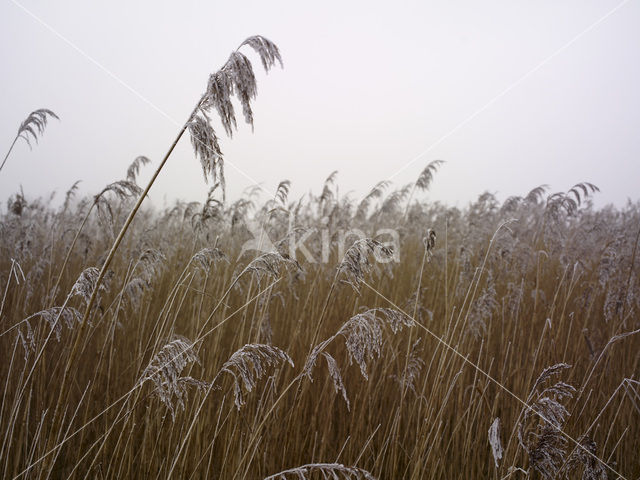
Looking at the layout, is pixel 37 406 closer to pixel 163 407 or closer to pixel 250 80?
pixel 163 407

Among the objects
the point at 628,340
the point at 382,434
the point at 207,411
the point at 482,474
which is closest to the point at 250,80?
the point at 207,411

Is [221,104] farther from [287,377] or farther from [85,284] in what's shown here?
[287,377]

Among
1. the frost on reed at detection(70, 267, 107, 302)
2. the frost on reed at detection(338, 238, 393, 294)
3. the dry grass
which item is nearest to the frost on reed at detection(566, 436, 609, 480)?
the dry grass

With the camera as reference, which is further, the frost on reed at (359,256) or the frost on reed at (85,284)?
the frost on reed at (359,256)

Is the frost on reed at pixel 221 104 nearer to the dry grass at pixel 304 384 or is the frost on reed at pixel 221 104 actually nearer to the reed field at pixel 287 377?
the reed field at pixel 287 377

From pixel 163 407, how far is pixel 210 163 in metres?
1.59

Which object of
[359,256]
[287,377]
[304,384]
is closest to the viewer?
[359,256]

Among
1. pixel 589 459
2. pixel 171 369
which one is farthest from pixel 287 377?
pixel 589 459

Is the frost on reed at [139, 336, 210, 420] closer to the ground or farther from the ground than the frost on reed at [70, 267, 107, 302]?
closer to the ground

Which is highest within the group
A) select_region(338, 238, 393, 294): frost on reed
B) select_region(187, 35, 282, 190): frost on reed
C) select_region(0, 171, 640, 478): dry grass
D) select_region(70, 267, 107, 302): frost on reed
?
select_region(187, 35, 282, 190): frost on reed

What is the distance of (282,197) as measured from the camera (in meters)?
3.21

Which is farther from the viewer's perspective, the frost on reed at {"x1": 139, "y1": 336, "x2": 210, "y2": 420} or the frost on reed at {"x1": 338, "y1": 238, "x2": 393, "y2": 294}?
the frost on reed at {"x1": 338, "y1": 238, "x2": 393, "y2": 294}

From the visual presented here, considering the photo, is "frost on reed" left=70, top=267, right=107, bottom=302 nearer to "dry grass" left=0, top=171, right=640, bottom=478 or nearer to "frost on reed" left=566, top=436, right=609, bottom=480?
"dry grass" left=0, top=171, right=640, bottom=478

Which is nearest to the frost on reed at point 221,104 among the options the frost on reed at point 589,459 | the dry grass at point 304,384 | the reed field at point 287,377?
the reed field at point 287,377
